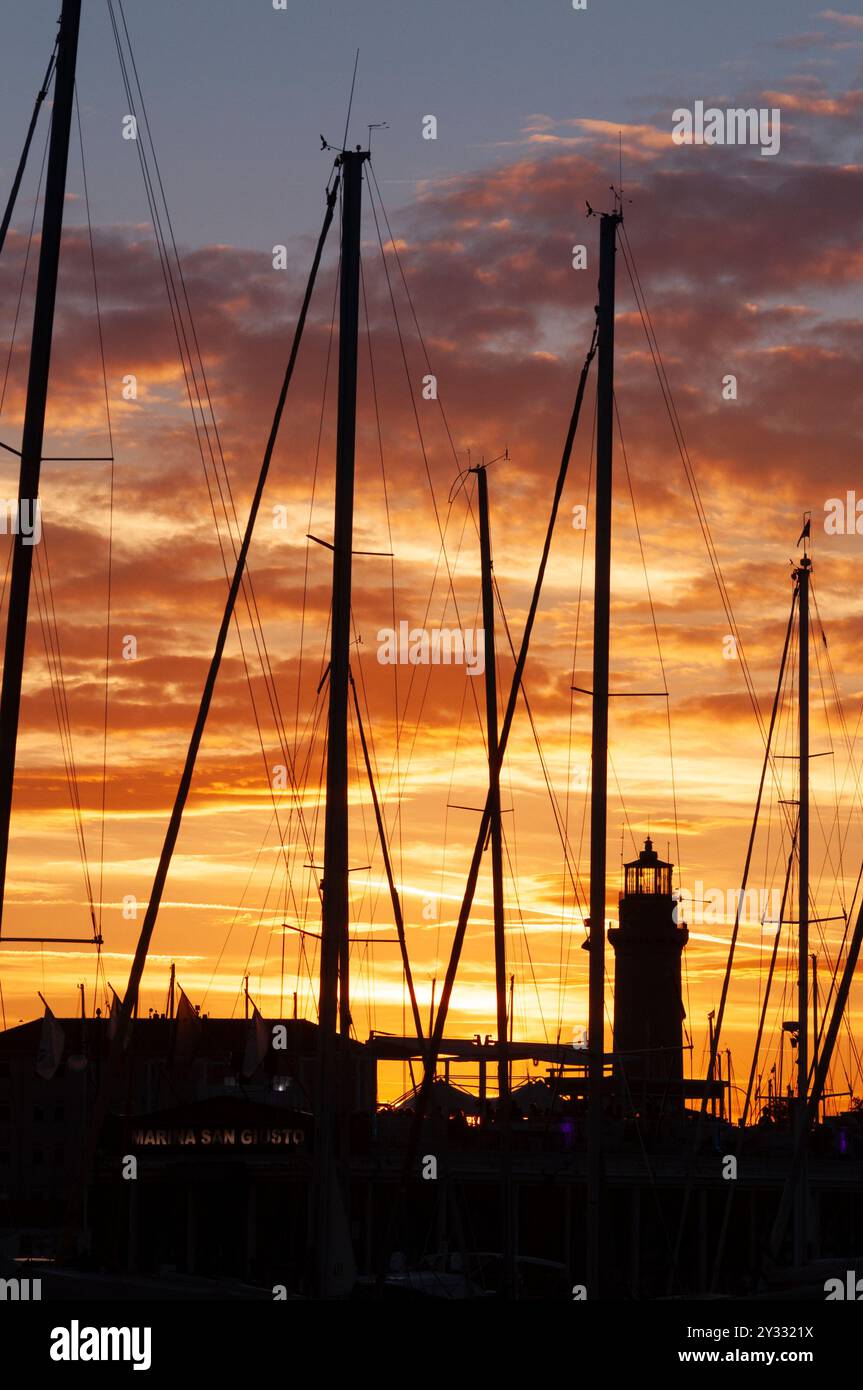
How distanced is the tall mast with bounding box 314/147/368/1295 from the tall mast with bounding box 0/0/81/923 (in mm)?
6088

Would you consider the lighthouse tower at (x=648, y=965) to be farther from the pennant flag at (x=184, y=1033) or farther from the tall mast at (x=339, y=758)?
the tall mast at (x=339, y=758)

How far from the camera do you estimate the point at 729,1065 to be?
7738 centimetres

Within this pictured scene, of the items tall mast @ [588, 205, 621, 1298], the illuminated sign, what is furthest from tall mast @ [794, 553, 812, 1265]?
the illuminated sign

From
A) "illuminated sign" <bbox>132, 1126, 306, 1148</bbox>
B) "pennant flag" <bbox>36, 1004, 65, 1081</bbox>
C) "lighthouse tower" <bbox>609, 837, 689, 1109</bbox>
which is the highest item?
"lighthouse tower" <bbox>609, 837, 689, 1109</bbox>

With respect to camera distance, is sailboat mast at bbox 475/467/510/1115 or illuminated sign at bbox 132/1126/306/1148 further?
illuminated sign at bbox 132/1126/306/1148

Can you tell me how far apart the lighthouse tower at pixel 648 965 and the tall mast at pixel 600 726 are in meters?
47.1

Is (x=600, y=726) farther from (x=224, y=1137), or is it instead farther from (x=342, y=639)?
(x=224, y=1137)

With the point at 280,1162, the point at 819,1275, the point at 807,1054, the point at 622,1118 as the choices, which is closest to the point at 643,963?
the point at 622,1118

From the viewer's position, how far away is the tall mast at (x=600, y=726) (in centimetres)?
2917

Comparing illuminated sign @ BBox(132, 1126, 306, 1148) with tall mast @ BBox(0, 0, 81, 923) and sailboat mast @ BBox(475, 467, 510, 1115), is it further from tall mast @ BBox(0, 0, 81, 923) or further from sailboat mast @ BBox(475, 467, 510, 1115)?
tall mast @ BBox(0, 0, 81, 923)

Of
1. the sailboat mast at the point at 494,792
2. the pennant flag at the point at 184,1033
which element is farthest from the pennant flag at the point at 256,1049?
the sailboat mast at the point at 494,792

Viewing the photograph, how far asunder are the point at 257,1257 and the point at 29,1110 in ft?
197

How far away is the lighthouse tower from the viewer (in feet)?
253
